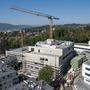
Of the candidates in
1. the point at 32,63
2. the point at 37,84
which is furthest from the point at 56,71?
the point at 37,84

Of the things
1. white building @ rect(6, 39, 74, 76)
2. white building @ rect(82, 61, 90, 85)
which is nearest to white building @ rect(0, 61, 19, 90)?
white building @ rect(6, 39, 74, 76)

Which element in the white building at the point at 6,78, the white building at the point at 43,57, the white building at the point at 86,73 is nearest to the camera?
the white building at the point at 6,78

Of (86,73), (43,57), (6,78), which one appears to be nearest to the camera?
(6,78)

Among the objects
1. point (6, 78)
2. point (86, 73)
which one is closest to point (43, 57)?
point (86, 73)

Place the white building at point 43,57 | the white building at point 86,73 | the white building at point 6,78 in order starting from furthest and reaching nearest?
1. the white building at point 43,57
2. the white building at point 86,73
3. the white building at point 6,78

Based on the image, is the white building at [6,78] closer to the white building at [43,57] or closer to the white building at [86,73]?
the white building at [43,57]

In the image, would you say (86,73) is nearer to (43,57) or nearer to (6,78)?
(43,57)

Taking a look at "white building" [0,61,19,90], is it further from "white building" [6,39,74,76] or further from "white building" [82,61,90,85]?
"white building" [82,61,90,85]

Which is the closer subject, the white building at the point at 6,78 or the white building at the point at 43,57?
the white building at the point at 6,78

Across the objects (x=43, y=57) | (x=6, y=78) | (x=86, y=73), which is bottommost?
(x=6, y=78)

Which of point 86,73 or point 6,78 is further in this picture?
point 86,73

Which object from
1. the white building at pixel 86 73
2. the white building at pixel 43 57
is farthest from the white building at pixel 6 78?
the white building at pixel 86 73
